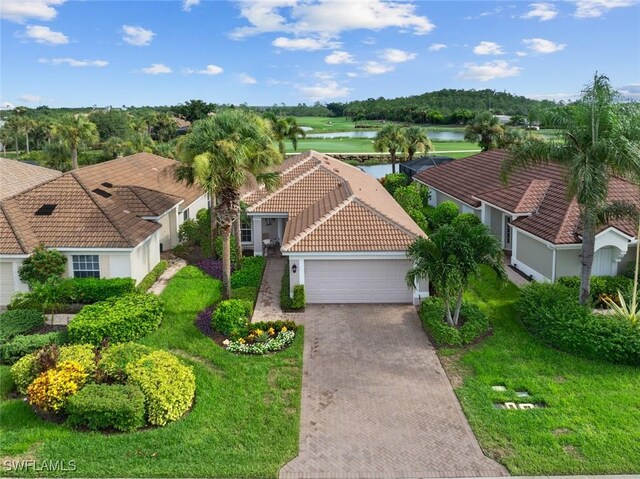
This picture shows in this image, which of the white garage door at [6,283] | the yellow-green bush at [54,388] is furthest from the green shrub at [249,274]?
the yellow-green bush at [54,388]

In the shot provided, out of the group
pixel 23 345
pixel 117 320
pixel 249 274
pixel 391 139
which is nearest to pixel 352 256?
pixel 249 274

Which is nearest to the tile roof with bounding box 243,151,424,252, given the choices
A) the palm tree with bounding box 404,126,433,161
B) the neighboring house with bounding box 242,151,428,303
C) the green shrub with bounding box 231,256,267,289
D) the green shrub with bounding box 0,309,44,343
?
the neighboring house with bounding box 242,151,428,303

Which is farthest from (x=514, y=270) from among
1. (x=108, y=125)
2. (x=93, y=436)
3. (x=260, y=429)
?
(x=108, y=125)

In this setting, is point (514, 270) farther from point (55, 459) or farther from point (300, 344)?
point (55, 459)

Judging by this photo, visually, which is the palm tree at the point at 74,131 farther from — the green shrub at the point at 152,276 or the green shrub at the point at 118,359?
the green shrub at the point at 118,359

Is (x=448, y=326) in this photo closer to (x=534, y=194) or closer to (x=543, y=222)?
(x=543, y=222)

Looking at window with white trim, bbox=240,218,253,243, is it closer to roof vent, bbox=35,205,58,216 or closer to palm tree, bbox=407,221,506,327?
roof vent, bbox=35,205,58,216
